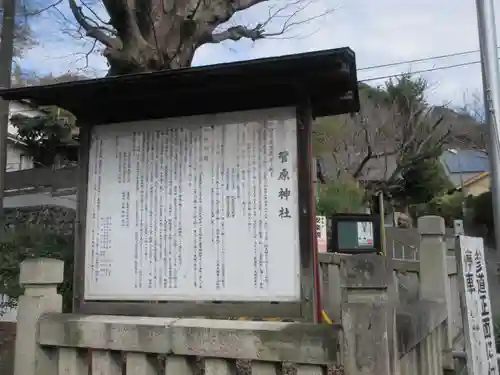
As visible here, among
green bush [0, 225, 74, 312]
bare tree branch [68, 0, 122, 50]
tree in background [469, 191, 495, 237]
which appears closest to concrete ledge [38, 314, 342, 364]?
green bush [0, 225, 74, 312]

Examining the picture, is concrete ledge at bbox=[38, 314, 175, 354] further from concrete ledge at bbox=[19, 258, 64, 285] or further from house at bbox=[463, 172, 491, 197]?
house at bbox=[463, 172, 491, 197]

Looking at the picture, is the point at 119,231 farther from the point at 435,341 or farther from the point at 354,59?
the point at 435,341

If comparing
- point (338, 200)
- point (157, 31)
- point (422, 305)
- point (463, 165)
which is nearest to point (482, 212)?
point (338, 200)

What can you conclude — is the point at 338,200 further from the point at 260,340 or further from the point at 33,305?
the point at 260,340

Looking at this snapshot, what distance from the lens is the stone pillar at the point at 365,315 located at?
2.43m

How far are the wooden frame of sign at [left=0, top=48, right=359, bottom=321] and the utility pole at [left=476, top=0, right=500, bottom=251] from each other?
168 inches

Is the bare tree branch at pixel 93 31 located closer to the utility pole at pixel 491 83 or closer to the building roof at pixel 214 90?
the building roof at pixel 214 90

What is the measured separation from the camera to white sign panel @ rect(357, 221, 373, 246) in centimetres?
1119

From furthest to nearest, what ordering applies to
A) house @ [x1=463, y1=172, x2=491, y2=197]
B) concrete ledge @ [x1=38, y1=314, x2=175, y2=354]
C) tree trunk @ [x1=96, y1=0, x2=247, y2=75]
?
1. house @ [x1=463, y1=172, x2=491, y2=197]
2. tree trunk @ [x1=96, y1=0, x2=247, y2=75]
3. concrete ledge @ [x1=38, y1=314, x2=175, y2=354]

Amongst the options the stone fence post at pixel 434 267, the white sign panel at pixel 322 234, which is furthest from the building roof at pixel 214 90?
the white sign panel at pixel 322 234

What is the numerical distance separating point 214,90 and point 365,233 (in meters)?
8.31

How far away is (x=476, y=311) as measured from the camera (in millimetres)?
4078

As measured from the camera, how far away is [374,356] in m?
2.44

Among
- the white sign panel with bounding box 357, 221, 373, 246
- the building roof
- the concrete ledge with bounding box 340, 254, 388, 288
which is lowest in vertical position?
the concrete ledge with bounding box 340, 254, 388, 288
